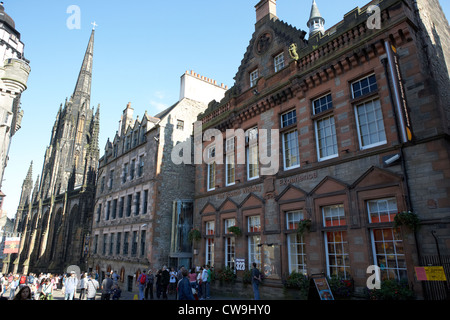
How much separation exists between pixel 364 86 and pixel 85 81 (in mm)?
99087

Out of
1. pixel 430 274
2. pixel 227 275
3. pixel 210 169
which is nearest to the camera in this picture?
pixel 430 274

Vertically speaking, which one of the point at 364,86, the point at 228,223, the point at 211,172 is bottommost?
the point at 228,223

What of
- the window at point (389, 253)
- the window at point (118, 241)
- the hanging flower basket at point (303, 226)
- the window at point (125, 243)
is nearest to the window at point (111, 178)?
the window at point (118, 241)

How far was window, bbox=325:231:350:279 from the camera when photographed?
11179 millimetres

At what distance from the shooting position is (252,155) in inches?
662

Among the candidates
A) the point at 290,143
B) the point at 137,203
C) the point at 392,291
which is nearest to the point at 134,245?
the point at 137,203

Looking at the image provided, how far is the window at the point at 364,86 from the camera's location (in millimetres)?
11742

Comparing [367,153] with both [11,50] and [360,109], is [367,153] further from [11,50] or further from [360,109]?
[11,50]

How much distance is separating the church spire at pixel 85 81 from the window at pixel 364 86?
303 feet

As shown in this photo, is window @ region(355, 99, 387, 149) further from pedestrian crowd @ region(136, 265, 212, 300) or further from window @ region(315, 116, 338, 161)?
pedestrian crowd @ region(136, 265, 212, 300)

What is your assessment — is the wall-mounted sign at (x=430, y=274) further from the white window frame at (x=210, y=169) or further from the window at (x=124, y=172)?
the window at (x=124, y=172)

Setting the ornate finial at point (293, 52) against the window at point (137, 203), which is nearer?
the ornate finial at point (293, 52)

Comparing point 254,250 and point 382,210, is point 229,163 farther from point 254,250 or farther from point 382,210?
point 382,210
